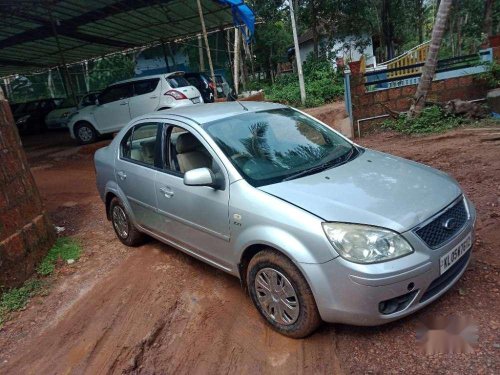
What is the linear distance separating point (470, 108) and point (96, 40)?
517 inches

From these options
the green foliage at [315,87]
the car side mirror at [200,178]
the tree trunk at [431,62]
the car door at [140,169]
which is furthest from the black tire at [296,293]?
the green foliage at [315,87]

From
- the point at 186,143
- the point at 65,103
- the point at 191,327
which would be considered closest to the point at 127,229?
the point at 186,143

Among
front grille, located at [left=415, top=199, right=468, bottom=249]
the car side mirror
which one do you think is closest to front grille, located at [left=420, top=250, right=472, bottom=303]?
front grille, located at [left=415, top=199, right=468, bottom=249]

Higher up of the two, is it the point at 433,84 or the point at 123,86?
the point at 123,86

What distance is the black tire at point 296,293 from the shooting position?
289 centimetres

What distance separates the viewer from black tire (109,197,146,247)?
5.09m

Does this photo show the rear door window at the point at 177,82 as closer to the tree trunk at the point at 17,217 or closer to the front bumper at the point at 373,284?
the tree trunk at the point at 17,217

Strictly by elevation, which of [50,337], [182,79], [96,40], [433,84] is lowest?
[50,337]

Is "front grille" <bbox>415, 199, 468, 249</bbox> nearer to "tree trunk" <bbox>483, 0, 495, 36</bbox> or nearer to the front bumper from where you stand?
the front bumper

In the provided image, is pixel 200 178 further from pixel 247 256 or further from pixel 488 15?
pixel 488 15

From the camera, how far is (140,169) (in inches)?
180

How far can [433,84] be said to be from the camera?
977cm

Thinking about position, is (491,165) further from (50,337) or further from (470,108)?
(50,337)

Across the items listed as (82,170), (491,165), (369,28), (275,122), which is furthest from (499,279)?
(369,28)
